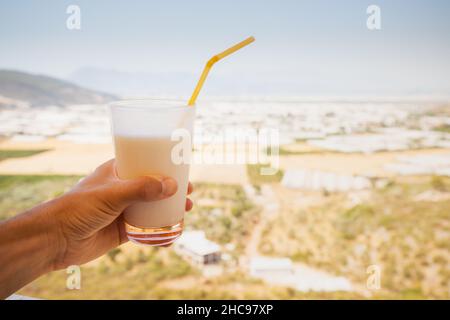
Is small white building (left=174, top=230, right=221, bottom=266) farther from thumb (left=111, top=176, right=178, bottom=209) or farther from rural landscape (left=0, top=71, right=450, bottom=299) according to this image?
thumb (left=111, top=176, right=178, bottom=209)

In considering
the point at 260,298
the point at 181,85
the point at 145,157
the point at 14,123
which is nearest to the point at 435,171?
the point at 260,298

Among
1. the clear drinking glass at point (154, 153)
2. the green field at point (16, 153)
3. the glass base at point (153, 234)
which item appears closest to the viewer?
the clear drinking glass at point (154, 153)

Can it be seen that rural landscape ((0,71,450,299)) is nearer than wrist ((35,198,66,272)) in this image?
No

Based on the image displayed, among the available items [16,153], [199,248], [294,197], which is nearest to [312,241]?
[294,197]

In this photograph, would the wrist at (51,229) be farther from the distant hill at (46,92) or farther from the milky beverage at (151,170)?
the distant hill at (46,92)

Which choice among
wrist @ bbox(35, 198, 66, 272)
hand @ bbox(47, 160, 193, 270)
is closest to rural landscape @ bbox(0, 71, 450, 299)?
hand @ bbox(47, 160, 193, 270)

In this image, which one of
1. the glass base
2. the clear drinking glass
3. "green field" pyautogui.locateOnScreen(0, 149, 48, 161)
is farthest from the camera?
"green field" pyautogui.locateOnScreen(0, 149, 48, 161)

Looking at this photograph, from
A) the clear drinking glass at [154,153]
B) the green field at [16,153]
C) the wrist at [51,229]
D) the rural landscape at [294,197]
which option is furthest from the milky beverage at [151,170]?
the green field at [16,153]
